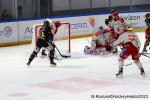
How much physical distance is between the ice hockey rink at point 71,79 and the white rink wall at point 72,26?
1966 millimetres

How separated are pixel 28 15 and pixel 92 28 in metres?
2.66

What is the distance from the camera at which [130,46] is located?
29.9 feet

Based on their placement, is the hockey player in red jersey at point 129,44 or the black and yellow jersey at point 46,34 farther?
the black and yellow jersey at point 46,34

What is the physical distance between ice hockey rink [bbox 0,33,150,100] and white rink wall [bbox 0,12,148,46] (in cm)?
197

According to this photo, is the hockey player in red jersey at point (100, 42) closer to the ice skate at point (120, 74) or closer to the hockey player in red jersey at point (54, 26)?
the hockey player in red jersey at point (54, 26)

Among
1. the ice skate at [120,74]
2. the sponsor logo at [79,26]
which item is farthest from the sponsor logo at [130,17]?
the ice skate at [120,74]

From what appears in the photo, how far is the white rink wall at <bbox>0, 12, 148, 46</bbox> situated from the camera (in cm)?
1442

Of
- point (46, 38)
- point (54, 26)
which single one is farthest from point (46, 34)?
point (54, 26)

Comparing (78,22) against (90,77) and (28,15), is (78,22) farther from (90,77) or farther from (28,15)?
(90,77)

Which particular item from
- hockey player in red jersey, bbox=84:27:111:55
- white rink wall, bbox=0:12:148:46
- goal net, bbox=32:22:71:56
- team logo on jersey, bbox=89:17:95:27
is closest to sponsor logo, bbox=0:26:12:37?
white rink wall, bbox=0:12:148:46

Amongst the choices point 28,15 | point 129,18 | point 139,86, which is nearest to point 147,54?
point 139,86

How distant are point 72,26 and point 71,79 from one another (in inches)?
268

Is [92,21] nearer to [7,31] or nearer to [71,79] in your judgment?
[7,31]

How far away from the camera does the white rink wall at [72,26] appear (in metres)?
14.4
